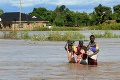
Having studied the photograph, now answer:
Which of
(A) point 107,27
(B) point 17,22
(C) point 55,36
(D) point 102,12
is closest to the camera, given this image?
(C) point 55,36

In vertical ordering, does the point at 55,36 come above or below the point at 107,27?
above

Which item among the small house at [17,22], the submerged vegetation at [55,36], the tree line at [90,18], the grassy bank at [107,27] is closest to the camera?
the submerged vegetation at [55,36]

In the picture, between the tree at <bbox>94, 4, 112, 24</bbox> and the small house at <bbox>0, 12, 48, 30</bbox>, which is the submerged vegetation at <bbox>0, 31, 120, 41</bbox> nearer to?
the small house at <bbox>0, 12, 48, 30</bbox>

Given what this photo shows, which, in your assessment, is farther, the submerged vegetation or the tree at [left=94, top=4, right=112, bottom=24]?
the tree at [left=94, top=4, right=112, bottom=24]

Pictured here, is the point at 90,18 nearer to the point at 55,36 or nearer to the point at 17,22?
the point at 17,22

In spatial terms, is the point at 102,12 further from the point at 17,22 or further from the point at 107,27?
the point at 17,22

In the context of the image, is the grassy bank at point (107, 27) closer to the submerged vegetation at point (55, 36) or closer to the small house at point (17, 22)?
the small house at point (17, 22)

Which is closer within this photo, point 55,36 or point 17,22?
point 55,36

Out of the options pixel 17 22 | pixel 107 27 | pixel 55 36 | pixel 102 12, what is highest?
pixel 102 12

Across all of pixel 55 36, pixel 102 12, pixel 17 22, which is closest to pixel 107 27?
pixel 102 12

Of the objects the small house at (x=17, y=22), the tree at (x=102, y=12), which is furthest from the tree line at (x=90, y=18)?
the small house at (x=17, y=22)

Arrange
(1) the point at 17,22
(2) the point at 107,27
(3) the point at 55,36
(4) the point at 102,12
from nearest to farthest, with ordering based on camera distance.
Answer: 1. (3) the point at 55,36
2. (2) the point at 107,27
3. (1) the point at 17,22
4. (4) the point at 102,12

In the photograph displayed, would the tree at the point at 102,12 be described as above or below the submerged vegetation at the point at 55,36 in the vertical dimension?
above

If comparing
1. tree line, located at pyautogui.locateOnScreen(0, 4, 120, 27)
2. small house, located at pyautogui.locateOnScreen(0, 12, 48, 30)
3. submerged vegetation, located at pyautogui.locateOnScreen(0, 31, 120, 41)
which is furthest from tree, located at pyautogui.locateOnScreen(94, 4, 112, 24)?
submerged vegetation, located at pyautogui.locateOnScreen(0, 31, 120, 41)
